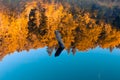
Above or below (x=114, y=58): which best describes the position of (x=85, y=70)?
below

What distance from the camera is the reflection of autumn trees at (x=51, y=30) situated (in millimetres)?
30172

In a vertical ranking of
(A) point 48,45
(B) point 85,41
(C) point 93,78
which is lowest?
(C) point 93,78

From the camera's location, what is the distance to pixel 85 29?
34.0 m

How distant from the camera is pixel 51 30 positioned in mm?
31406

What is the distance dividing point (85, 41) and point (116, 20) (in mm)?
6945

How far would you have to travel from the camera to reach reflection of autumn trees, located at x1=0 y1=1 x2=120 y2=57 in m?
30.2

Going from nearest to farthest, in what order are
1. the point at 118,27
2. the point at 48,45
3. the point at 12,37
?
the point at 48,45
the point at 12,37
the point at 118,27

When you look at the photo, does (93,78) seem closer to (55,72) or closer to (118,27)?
(55,72)

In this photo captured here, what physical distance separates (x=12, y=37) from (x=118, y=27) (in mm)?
11381

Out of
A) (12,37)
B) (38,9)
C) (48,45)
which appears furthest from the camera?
(38,9)

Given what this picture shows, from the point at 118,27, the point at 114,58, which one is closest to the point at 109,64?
the point at 114,58

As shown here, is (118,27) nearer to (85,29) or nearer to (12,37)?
(85,29)

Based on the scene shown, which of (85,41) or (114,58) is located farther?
(85,41)

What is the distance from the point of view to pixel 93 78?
74.9 feet
